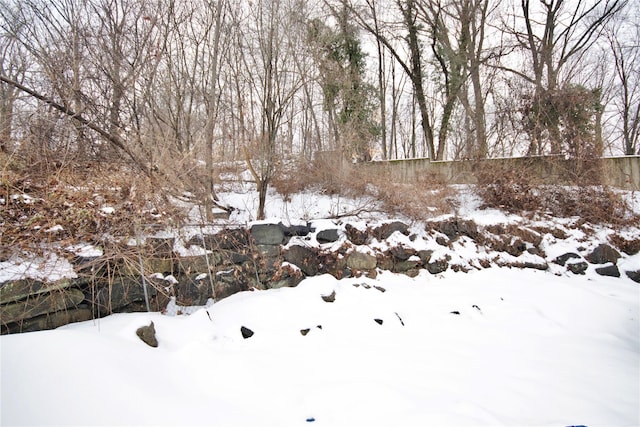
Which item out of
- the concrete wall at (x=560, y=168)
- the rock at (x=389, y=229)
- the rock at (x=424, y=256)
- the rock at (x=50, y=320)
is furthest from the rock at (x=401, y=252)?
the rock at (x=50, y=320)

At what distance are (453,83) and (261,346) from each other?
1232 centimetres

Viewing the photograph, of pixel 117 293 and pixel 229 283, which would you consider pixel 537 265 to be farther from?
pixel 117 293

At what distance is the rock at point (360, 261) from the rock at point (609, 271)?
152 inches

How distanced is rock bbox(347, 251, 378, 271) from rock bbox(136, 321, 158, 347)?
276cm

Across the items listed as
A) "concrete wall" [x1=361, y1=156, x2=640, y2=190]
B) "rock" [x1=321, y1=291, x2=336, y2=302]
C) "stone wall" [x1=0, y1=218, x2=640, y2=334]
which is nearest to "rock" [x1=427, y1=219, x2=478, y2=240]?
"stone wall" [x1=0, y1=218, x2=640, y2=334]

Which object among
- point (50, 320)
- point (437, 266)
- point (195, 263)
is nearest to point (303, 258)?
point (195, 263)

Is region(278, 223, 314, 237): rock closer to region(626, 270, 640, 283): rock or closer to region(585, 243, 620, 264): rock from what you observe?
region(585, 243, 620, 264): rock

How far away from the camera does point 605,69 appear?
12.4 metres

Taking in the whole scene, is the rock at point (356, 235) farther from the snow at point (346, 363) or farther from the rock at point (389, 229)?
the snow at point (346, 363)

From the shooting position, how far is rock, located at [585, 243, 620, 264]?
495cm

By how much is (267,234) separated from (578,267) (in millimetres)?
5237

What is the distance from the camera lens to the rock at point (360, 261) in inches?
178

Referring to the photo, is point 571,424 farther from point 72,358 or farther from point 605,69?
point 605,69

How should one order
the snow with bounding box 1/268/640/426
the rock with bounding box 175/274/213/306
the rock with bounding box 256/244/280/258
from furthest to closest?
the rock with bounding box 256/244/280/258 → the rock with bounding box 175/274/213/306 → the snow with bounding box 1/268/640/426
